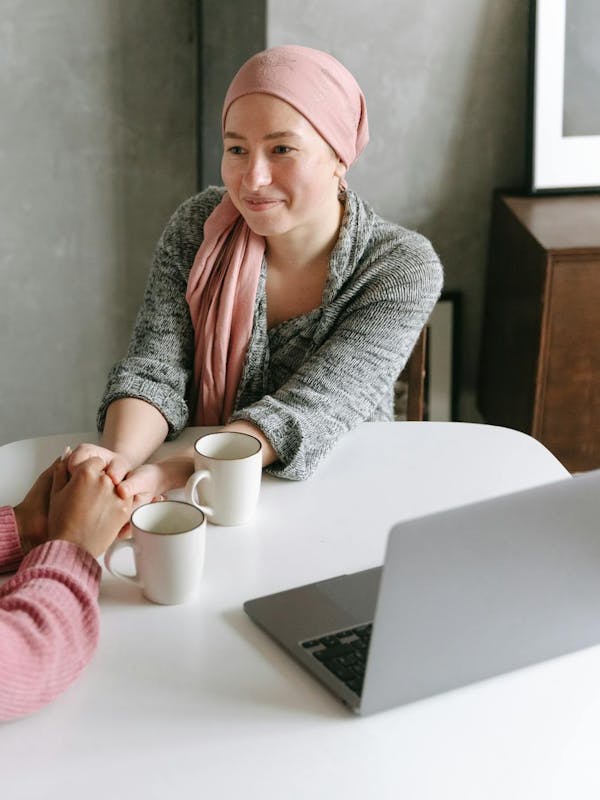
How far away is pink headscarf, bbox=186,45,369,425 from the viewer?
5.62 feet

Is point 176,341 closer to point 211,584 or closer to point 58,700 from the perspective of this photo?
point 211,584

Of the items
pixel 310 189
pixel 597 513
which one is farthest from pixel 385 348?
pixel 597 513

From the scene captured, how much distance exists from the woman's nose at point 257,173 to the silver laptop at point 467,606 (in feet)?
2.52

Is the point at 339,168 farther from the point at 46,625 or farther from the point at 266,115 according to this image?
the point at 46,625

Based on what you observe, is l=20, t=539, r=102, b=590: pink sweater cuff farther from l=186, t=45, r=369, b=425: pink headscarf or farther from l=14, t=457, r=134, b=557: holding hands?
l=186, t=45, r=369, b=425: pink headscarf

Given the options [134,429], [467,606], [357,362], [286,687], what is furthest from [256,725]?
[357,362]

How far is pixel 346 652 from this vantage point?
102 centimetres

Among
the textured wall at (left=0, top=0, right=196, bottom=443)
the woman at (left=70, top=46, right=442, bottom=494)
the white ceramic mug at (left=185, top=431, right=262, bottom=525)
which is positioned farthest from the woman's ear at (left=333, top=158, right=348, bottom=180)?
the textured wall at (left=0, top=0, right=196, bottom=443)

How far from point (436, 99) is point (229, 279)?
118 centimetres

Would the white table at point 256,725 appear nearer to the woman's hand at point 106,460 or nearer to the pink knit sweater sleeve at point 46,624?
the pink knit sweater sleeve at point 46,624

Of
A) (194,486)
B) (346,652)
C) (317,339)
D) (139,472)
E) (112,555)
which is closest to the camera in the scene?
(346,652)

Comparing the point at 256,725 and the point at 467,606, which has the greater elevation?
the point at 467,606

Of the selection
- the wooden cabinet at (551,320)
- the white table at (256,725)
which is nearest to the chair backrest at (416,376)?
the white table at (256,725)

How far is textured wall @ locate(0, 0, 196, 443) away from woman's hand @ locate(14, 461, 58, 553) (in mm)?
1655
